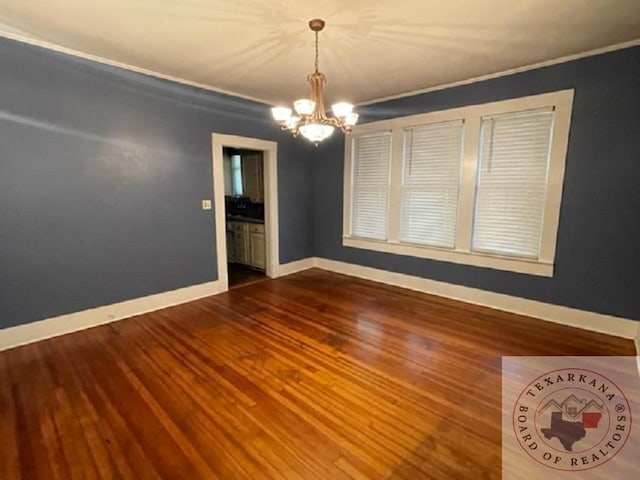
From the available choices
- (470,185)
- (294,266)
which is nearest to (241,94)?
(294,266)

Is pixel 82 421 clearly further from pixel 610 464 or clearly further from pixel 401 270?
pixel 401 270

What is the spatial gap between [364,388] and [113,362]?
6.75ft

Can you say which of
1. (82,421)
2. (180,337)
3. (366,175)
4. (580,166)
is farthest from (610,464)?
(366,175)

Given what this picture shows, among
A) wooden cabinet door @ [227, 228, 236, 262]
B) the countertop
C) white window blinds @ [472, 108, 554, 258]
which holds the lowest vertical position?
wooden cabinet door @ [227, 228, 236, 262]

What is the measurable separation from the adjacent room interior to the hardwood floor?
0.06 ft

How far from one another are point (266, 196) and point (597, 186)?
399cm

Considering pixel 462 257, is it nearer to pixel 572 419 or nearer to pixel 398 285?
pixel 398 285

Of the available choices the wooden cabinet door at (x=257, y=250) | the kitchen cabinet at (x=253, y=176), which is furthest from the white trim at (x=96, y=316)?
the kitchen cabinet at (x=253, y=176)

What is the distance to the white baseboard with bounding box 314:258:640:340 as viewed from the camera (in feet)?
10.1

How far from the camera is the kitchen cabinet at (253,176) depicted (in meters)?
5.70

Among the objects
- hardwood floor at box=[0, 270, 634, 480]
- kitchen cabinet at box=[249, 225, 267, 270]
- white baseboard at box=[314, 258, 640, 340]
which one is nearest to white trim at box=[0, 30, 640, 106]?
kitchen cabinet at box=[249, 225, 267, 270]

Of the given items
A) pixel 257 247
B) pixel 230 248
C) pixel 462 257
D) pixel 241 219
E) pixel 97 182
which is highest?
pixel 97 182

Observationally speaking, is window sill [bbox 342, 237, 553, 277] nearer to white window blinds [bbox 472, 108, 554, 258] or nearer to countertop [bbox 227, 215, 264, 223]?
white window blinds [bbox 472, 108, 554, 258]

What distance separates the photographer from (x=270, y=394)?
2.25 m
